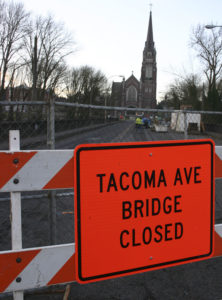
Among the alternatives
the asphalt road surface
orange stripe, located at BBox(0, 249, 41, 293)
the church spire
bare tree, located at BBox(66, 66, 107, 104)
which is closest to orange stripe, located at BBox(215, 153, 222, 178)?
the asphalt road surface

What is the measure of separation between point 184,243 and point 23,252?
44.6 inches

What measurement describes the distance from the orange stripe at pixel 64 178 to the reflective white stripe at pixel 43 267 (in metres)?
0.41

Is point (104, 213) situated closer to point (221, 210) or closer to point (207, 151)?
point (207, 151)

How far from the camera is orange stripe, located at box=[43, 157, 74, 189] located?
1934 mm

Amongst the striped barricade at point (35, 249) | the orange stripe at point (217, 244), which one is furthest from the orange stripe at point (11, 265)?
the orange stripe at point (217, 244)

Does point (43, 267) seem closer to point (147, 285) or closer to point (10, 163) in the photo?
point (10, 163)

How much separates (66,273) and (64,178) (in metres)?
0.64

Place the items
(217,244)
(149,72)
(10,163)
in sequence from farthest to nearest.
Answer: (149,72) < (217,244) < (10,163)

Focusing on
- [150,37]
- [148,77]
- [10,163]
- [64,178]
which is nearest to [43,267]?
[64,178]

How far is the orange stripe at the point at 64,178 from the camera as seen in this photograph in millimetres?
1934

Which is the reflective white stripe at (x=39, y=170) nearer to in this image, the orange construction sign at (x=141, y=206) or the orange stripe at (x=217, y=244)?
the orange construction sign at (x=141, y=206)

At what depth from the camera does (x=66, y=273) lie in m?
2.00

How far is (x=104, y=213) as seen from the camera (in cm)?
195

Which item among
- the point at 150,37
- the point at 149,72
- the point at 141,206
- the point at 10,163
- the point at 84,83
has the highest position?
the point at 150,37
